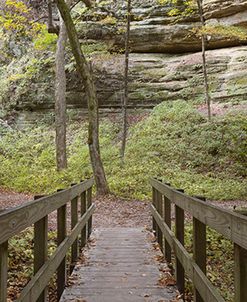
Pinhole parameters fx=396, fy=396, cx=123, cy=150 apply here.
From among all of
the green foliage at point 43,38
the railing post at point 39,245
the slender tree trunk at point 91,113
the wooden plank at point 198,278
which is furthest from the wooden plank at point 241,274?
the green foliage at point 43,38

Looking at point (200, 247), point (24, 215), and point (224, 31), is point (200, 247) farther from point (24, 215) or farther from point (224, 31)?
point (224, 31)

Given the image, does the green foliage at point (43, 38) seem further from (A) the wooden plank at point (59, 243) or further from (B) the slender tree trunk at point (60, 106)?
(A) the wooden plank at point (59, 243)

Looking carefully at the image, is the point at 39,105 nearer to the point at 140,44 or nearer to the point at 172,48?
the point at 140,44

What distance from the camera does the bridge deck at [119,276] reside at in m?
4.66

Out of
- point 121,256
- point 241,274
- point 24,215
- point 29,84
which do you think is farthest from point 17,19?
point 241,274

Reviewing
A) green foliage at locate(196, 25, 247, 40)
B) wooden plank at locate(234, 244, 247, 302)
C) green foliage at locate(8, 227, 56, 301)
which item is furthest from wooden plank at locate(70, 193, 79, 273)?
green foliage at locate(196, 25, 247, 40)

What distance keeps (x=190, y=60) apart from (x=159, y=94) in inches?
126

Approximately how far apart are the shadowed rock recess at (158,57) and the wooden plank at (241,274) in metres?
22.5

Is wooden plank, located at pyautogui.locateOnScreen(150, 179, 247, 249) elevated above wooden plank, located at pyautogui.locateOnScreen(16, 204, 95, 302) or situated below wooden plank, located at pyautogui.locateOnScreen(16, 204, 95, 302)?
above

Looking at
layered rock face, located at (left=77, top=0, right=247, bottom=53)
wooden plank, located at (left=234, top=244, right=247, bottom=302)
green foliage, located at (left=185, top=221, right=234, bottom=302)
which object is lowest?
green foliage, located at (left=185, top=221, right=234, bottom=302)

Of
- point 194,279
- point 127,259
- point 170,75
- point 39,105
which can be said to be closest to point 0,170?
point 39,105

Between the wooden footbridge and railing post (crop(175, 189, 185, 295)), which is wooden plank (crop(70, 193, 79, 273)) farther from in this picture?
railing post (crop(175, 189, 185, 295))

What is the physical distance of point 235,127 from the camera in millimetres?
20484

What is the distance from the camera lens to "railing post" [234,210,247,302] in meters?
2.27
